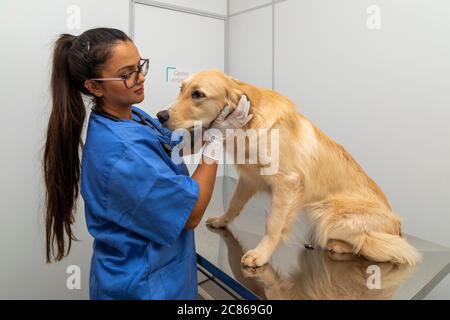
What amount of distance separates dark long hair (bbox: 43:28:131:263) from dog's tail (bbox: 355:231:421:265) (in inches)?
38.7

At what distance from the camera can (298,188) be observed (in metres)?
1.12

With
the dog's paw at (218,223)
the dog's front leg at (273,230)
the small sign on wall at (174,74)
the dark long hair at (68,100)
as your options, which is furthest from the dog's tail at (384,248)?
the small sign on wall at (174,74)

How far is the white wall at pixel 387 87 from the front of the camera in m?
1.64

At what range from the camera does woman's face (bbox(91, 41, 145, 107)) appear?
960 millimetres

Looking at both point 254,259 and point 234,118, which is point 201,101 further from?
point 254,259

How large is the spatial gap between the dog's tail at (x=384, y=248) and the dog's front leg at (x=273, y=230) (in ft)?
0.83

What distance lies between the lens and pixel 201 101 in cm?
108

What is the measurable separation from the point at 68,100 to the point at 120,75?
7.1 inches

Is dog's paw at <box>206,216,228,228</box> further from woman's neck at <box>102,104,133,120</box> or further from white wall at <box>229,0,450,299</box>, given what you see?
white wall at <box>229,0,450,299</box>

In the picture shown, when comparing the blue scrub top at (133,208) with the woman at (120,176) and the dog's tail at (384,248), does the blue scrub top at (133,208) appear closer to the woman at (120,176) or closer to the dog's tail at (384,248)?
the woman at (120,176)
